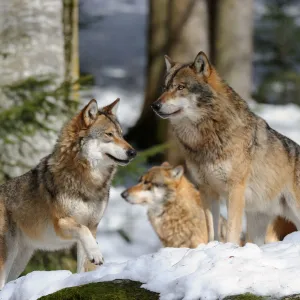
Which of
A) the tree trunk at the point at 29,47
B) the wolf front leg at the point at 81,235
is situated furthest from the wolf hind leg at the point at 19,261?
the tree trunk at the point at 29,47

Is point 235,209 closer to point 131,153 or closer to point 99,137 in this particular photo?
point 131,153

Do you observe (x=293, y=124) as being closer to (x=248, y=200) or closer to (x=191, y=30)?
(x=191, y=30)

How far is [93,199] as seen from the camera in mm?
7414

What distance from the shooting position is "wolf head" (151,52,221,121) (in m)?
7.49

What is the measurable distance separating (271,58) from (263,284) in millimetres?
15427

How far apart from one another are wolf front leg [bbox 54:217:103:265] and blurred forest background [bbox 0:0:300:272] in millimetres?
2903

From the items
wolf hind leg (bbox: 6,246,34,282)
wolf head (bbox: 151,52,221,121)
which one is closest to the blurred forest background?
wolf hind leg (bbox: 6,246,34,282)

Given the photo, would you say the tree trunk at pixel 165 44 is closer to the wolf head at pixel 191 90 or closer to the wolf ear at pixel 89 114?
the wolf head at pixel 191 90

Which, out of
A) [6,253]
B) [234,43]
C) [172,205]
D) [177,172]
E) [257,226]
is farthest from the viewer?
[234,43]

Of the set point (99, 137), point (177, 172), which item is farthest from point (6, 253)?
point (177, 172)

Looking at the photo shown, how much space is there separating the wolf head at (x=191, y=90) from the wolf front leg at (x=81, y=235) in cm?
123

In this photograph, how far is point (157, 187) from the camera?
1019cm

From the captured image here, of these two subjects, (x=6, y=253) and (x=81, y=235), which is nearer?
(x=81, y=235)

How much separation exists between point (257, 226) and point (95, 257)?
2.25 m
